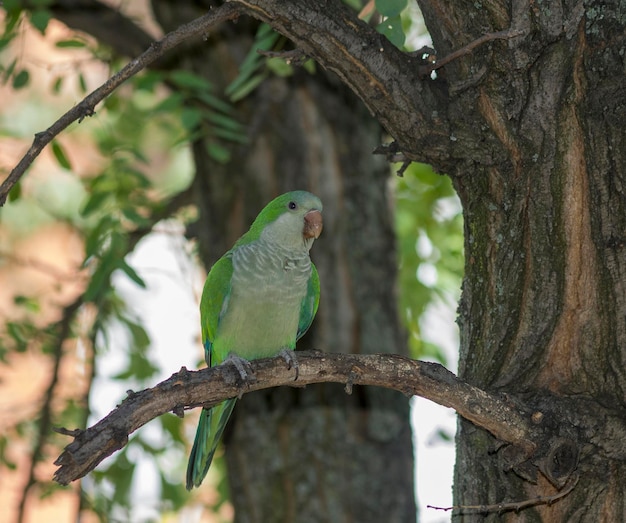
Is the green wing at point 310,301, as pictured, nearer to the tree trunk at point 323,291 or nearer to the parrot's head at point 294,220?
the parrot's head at point 294,220

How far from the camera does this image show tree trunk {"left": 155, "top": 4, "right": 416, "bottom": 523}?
4.16 meters

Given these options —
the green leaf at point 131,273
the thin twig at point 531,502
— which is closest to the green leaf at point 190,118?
the green leaf at point 131,273

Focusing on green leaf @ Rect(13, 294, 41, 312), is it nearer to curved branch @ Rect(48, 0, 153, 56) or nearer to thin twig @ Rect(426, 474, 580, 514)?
curved branch @ Rect(48, 0, 153, 56)

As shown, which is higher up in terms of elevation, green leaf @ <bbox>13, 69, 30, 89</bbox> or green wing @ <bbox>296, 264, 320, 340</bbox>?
green leaf @ <bbox>13, 69, 30, 89</bbox>

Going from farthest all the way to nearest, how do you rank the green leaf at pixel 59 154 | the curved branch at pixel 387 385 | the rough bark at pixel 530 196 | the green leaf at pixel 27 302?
the green leaf at pixel 27 302 < the green leaf at pixel 59 154 < the rough bark at pixel 530 196 < the curved branch at pixel 387 385

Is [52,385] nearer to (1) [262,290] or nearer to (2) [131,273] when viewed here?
A: (2) [131,273]

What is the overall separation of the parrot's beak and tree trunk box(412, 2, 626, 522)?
1.18 metres

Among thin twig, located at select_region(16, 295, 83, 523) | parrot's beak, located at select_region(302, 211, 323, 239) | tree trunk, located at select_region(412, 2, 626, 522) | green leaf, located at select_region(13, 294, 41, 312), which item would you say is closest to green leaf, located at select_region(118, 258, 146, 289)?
parrot's beak, located at select_region(302, 211, 323, 239)

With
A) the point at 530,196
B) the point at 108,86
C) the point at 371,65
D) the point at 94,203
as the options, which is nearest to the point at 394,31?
the point at 371,65

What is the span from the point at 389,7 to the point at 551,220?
888 millimetres

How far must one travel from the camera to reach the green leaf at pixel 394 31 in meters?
2.65

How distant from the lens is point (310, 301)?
12.2 feet

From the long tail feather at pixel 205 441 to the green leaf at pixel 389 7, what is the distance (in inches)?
67.2

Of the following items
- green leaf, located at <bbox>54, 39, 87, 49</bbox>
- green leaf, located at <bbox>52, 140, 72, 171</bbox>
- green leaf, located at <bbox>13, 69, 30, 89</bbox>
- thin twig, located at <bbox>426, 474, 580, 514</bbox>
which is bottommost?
thin twig, located at <bbox>426, 474, 580, 514</bbox>
